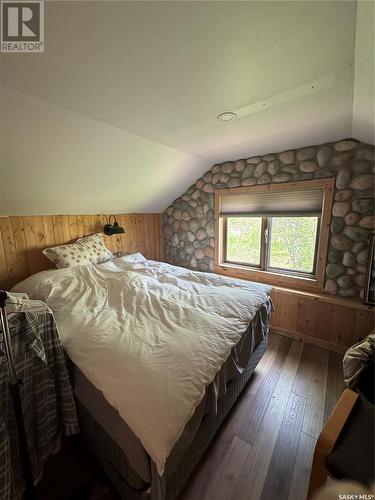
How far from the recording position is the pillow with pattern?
2.18 meters

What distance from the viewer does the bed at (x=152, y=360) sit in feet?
2.80

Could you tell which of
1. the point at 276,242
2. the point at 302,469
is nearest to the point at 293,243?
the point at 276,242

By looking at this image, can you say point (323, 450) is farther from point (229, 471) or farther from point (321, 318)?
point (321, 318)

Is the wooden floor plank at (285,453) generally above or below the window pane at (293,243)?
below

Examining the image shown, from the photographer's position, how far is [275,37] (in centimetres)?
88

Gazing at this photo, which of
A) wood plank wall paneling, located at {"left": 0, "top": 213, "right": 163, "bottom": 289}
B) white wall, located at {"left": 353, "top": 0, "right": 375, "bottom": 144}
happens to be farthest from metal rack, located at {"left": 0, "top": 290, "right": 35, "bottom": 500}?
white wall, located at {"left": 353, "top": 0, "right": 375, "bottom": 144}

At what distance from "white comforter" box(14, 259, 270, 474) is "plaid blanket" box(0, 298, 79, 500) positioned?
0.46 ft

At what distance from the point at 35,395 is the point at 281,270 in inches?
105

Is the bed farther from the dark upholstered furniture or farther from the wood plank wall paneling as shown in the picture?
the dark upholstered furniture

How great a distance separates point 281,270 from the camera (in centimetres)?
272

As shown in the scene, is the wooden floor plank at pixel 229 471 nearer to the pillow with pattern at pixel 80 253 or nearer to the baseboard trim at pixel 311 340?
the baseboard trim at pixel 311 340

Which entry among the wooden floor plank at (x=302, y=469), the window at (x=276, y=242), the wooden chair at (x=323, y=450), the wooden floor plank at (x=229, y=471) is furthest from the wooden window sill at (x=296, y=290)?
the wooden floor plank at (x=229, y=471)

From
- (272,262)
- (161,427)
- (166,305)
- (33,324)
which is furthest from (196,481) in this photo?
(272,262)

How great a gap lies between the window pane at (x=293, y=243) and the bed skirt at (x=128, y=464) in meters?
1.85
